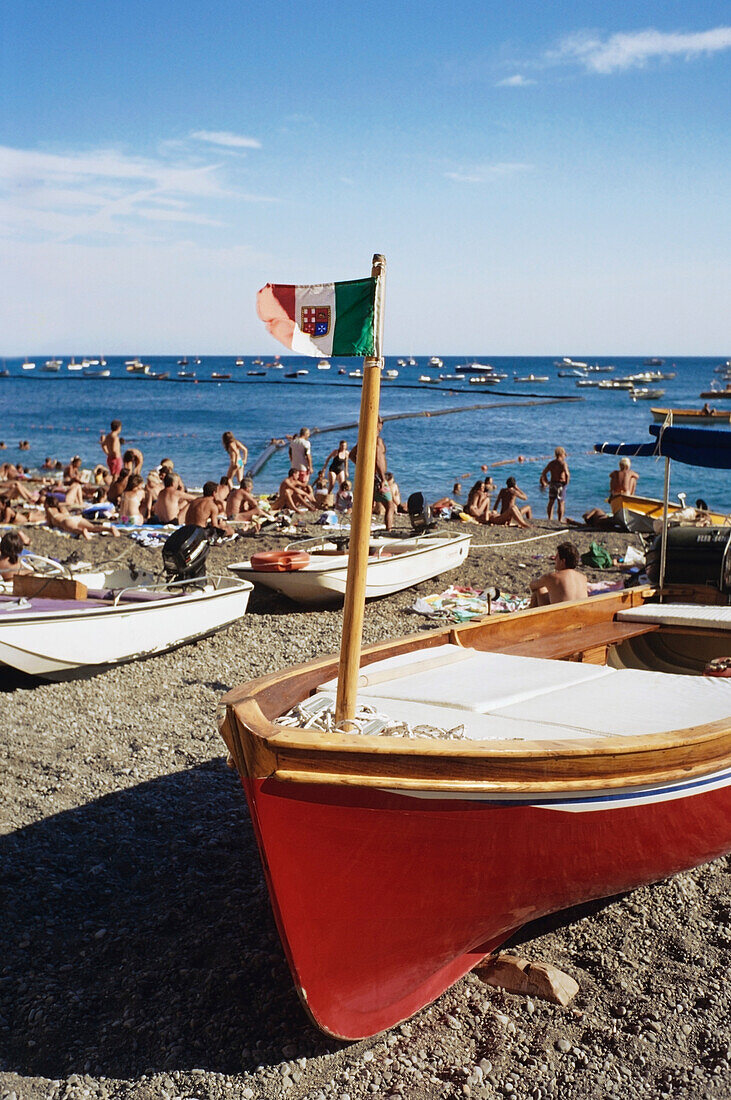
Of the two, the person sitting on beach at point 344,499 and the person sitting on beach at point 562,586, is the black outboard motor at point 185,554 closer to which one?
the person sitting on beach at point 562,586

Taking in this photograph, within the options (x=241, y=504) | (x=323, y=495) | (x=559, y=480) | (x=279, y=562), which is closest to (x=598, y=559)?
(x=279, y=562)

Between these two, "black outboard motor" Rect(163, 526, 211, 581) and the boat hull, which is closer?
the boat hull

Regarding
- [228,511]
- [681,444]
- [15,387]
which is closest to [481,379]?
[15,387]

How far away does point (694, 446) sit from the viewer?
286 inches

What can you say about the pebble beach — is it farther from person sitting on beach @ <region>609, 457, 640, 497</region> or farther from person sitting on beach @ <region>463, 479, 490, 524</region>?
person sitting on beach @ <region>609, 457, 640, 497</region>

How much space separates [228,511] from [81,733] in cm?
1014

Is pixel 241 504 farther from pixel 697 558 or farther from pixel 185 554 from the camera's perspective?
pixel 697 558

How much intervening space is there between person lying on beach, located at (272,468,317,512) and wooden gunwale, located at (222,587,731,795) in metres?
14.2

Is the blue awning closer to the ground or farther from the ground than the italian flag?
closer to the ground

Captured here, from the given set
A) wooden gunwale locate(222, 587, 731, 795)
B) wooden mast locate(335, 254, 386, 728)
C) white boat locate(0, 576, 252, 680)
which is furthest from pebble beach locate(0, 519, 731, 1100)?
wooden mast locate(335, 254, 386, 728)

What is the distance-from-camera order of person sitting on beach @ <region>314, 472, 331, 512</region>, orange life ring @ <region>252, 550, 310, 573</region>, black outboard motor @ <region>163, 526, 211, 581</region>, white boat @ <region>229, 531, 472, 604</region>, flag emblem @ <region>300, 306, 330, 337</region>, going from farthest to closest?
person sitting on beach @ <region>314, 472, 331, 512</region>
white boat @ <region>229, 531, 472, 604</region>
orange life ring @ <region>252, 550, 310, 573</region>
black outboard motor @ <region>163, 526, 211, 581</region>
flag emblem @ <region>300, 306, 330, 337</region>

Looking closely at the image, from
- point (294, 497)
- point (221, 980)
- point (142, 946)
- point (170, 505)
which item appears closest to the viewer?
point (221, 980)

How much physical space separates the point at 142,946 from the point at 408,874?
5.60ft

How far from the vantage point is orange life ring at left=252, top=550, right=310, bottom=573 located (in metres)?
10.8
